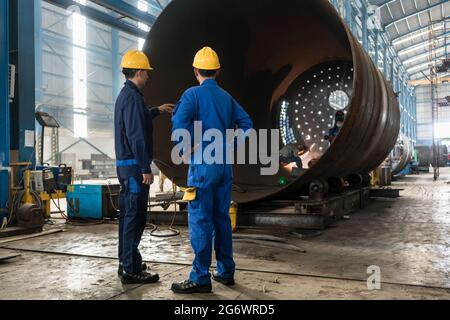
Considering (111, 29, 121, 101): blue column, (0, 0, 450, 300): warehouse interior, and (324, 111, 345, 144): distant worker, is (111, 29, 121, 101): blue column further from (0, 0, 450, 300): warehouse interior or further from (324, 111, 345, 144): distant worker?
(324, 111, 345, 144): distant worker

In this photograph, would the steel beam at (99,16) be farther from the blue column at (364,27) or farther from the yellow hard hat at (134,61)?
the blue column at (364,27)

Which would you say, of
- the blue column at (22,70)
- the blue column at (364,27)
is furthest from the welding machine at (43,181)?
the blue column at (364,27)

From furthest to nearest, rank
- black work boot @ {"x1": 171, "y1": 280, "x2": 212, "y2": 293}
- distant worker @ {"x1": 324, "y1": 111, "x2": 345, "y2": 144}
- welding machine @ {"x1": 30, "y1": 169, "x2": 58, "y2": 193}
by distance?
distant worker @ {"x1": 324, "y1": 111, "x2": 345, "y2": 144}
welding machine @ {"x1": 30, "y1": 169, "x2": 58, "y2": 193}
black work boot @ {"x1": 171, "y1": 280, "x2": 212, "y2": 293}

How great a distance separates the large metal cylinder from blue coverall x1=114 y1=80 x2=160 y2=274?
5.51ft

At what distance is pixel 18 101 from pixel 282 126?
3.16 metres

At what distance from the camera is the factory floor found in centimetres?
218

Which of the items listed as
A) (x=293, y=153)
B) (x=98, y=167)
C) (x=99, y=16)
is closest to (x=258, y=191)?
(x=293, y=153)

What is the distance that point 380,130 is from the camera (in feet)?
15.7

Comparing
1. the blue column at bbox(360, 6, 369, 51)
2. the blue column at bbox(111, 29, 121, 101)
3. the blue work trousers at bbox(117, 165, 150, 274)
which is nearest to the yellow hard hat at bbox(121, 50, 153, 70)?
the blue work trousers at bbox(117, 165, 150, 274)

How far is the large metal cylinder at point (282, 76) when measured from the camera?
13.1 ft

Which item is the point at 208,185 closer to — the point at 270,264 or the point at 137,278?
the point at 137,278

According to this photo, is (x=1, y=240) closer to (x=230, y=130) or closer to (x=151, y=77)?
(x=151, y=77)

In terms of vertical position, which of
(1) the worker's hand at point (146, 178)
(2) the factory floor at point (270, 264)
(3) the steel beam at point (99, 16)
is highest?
(3) the steel beam at point (99, 16)

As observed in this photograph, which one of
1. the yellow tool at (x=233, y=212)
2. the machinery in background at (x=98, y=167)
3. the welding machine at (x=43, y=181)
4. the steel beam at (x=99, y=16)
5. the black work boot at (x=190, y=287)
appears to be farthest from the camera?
the machinery in background at (x=98, y=167)
